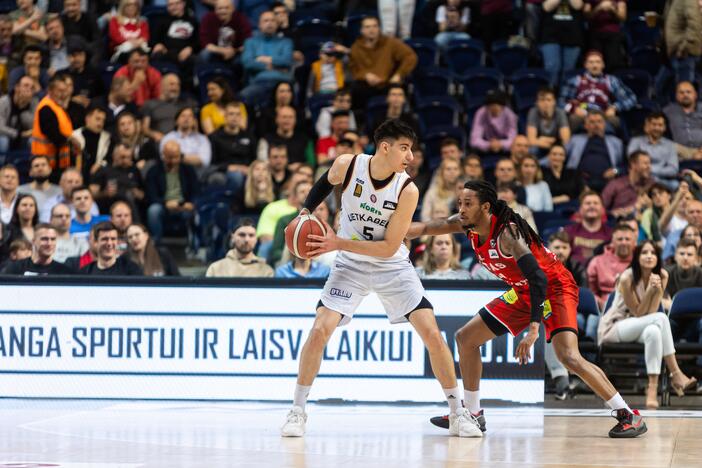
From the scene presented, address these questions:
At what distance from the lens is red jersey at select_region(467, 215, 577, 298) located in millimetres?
7730

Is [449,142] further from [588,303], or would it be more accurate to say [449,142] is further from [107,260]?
[107,260]

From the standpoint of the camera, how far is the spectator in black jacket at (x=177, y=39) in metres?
16.0

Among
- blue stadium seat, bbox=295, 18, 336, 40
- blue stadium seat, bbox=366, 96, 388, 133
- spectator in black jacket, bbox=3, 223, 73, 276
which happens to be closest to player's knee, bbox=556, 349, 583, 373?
spectator in black jacket, bbox=3, 223, 73, 276

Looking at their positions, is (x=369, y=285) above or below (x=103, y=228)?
above

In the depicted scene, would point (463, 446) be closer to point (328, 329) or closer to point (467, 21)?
point (328, 329)

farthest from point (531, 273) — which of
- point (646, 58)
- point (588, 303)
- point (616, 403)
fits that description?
point (646, 58)

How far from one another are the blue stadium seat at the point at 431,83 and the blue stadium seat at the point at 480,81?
0.80ft

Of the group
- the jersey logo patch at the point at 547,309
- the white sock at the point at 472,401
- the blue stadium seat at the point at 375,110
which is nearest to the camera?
the jersey logo patch at the point at 547,309

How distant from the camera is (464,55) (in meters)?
15.6

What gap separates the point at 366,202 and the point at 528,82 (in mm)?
7944

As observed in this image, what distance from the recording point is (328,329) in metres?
7.71

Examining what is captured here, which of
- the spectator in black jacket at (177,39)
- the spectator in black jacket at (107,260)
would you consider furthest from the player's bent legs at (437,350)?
the spectator in black jacket at (177,39)

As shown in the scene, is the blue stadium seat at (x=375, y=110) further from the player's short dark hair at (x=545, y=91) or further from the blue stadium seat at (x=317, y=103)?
the player's short dark hair at (x=545, y=91)

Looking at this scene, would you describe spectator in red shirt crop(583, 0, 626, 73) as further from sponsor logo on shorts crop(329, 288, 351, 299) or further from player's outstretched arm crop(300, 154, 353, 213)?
sponsor logo on shorts crop(329, 288, 351, 299)
